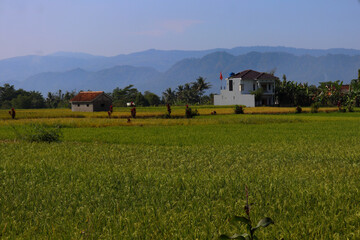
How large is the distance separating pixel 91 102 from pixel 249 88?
28229mm

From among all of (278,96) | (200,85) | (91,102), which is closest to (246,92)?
(278,96)

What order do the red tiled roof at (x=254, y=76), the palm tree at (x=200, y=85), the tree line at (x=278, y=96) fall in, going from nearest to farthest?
the tree line at (x=278, y=96) → the red tiled roof at (x=254, y=76) → the palm tree at (x=200, y=85)

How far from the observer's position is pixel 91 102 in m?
57.2

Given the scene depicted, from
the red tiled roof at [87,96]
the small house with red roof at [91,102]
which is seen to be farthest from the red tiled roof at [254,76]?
the red tiled roof at [87,96]

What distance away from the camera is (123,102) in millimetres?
83562

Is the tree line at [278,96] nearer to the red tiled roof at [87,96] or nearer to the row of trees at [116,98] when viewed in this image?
the row of trees at [116,98]

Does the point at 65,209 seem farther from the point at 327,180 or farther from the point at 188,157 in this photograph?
the point at 188,157

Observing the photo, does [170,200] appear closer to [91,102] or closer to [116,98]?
[91,102]

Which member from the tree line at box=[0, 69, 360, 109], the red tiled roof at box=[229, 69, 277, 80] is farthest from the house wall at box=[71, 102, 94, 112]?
the red tiled roof at box=[229, 69, 277, 80]

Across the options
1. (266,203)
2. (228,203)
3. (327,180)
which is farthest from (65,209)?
(327,180)

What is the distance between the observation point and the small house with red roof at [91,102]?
2260 inches

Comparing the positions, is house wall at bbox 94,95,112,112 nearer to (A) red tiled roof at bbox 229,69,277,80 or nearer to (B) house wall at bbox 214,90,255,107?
(B) house wall at bbox 214,90,255,107

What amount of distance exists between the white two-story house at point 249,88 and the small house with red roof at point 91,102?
76.7 feet

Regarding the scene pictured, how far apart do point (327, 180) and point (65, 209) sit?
18.3 ft
